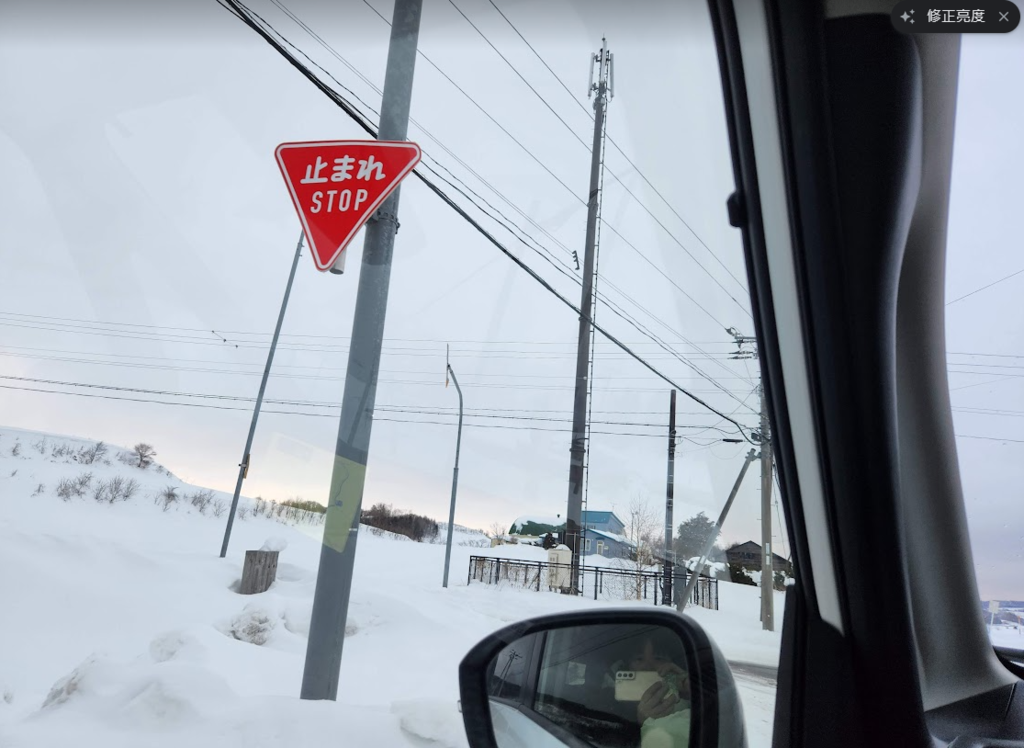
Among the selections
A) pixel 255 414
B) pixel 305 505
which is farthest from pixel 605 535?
pixel 255 414

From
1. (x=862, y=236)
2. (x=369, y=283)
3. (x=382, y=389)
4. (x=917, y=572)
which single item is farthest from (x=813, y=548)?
→ (x=369, y=283)

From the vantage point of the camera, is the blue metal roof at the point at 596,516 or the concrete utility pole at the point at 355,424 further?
the concrete utility pole at the point at 355,424

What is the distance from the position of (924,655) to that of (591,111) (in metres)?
1.79

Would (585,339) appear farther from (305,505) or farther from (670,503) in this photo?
(305,505)

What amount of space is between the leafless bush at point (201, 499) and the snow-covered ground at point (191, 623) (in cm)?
1

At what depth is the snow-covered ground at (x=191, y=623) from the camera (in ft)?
5.27

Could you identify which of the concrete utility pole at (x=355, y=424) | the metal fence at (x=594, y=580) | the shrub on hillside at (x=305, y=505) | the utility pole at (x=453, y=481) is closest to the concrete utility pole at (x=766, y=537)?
the metal fence at (x=594, y=580)

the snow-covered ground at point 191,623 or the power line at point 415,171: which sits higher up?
the power line at point 415,171

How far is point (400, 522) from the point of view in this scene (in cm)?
197

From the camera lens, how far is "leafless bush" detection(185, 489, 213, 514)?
201 cm

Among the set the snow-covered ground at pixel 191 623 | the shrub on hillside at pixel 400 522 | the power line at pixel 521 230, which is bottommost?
the snow-covered ground at pixel 191 623

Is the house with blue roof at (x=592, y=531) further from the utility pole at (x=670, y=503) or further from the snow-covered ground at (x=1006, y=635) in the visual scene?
the snow-covered ground at (x=1006, y=635)

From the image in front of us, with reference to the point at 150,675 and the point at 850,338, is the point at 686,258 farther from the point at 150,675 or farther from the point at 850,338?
the point at 150,675

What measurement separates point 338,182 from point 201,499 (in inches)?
44.7
